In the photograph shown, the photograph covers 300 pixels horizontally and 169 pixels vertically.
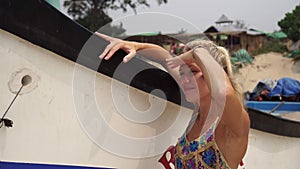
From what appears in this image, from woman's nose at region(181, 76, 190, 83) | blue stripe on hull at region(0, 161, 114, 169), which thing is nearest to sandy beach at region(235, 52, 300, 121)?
Answer: woman's nose at region(181, 76, 190, 83)

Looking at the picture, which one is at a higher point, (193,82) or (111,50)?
(111,50)

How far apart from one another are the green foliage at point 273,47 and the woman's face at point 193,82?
24.3 m

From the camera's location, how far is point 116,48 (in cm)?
166

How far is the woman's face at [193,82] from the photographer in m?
1.71

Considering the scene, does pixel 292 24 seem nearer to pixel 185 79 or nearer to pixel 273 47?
pixel 273 47

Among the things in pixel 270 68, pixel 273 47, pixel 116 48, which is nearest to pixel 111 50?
pixel 116 48

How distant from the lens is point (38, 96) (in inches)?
54.6

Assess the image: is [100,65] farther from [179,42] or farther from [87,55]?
[179,42]

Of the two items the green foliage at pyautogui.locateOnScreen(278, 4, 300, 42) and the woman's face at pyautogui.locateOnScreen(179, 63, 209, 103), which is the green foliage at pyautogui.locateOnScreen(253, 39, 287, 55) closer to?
the green foliage at pyautogui.locateOnScreen(278, 4, 300, 42)

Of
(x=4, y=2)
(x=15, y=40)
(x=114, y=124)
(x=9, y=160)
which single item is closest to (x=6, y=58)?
(x=15, y=40)

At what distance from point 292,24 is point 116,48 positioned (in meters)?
26.0

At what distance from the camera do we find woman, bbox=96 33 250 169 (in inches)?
61.6

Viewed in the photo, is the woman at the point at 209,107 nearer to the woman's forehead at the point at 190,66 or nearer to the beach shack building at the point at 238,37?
the woman's forehead at the point at 190,66

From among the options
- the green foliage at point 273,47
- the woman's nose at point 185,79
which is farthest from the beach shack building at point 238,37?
the woman's nose at point 185,79
